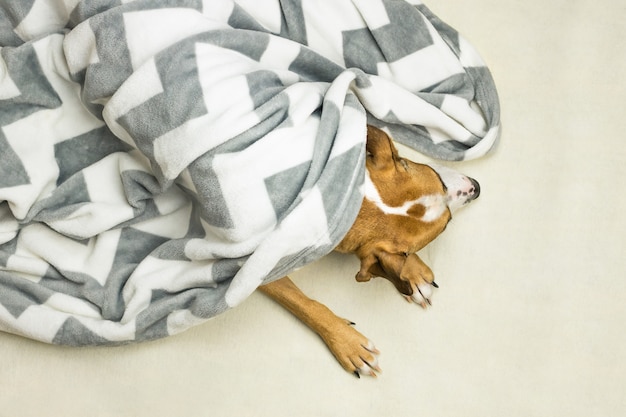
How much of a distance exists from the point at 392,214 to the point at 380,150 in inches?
6.7

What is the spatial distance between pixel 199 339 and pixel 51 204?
564 mm

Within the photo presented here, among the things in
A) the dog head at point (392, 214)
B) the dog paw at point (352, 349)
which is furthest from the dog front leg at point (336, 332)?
the dog head at point (392, 214)

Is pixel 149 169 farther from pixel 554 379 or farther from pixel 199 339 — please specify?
pixel 554 379

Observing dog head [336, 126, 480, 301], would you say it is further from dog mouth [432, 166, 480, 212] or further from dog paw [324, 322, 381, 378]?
dog paw [324, 322, 381, 378]

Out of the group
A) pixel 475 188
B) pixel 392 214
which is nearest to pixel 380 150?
pixel 392 214

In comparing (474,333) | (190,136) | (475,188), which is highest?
(190,136)

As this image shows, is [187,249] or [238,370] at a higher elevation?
[187,249]

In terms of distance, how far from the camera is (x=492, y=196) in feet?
7.00

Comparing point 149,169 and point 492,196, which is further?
point 492,196

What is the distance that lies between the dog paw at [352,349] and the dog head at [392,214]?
0.64ft

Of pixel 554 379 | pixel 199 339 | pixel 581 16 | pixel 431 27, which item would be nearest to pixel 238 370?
pixel 199 339

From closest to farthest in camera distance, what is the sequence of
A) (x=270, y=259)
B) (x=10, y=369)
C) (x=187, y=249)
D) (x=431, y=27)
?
(x=270, y=259) → (x=187, y=249) → (x=10, y=369) → (x=431, y=27)

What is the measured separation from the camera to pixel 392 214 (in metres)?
1.80

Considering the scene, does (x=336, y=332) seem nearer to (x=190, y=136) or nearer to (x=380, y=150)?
(x=380, y=150)
